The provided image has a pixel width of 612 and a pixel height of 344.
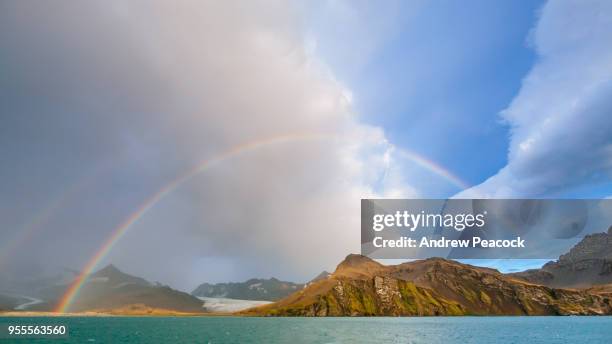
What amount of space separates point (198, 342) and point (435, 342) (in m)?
81.8

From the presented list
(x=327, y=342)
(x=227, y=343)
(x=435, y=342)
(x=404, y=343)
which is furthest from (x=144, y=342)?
(x=435, y=342)

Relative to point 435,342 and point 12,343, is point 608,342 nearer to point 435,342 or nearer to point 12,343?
point 435,342

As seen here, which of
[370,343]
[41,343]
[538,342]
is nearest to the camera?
[41,343]

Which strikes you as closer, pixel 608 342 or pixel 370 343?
pixel 370 343

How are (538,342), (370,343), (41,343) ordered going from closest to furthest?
1. (41,343)
2. (370,343)
3. (538,342)

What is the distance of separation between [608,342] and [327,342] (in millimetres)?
104317

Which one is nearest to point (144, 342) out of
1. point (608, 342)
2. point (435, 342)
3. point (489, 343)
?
point (435, 342)

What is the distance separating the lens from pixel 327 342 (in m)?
154

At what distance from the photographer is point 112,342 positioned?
163 m

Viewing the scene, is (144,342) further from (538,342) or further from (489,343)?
(538,342)

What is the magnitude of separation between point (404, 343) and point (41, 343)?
118 meters

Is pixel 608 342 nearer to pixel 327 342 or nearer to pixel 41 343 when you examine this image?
pixel 327 342

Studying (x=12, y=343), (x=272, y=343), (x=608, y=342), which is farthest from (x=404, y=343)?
(x=12, y=343)

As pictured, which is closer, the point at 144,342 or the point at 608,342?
the point at 144,342
